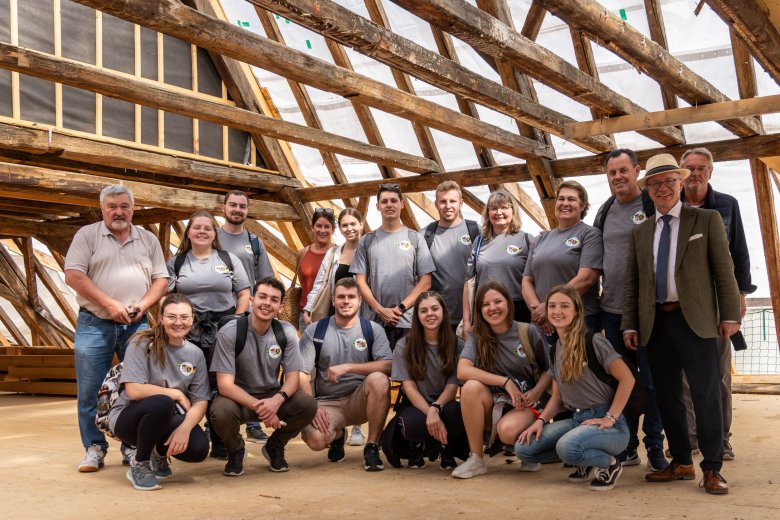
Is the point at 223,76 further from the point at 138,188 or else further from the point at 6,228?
the point at 6,228

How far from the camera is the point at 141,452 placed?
360cm

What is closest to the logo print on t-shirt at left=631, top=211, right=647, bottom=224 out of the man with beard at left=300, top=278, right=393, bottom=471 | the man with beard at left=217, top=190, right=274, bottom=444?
the man with beard at left=300, top=278, right=393, bottom=471

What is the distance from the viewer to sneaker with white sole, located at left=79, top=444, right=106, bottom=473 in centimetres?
396

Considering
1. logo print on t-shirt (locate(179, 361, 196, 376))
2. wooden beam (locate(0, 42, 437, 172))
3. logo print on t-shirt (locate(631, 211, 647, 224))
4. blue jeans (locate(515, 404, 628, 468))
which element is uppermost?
wooden beam (locate(0, 42, 437, 172))

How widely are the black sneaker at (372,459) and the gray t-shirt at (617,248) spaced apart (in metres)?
1.26

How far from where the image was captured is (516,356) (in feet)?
12.9

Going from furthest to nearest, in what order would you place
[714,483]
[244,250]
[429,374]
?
[244,250]
[429,374]
[714,483]

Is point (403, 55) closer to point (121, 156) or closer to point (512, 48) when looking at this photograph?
point (512, 48)

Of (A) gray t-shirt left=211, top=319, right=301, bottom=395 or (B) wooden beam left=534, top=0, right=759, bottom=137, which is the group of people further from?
(B) wooden beam left=534, top=0, right=759, bottom=137

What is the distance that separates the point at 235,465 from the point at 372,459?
2.07 feet

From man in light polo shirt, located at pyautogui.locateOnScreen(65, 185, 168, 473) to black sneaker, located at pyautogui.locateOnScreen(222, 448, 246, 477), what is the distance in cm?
51

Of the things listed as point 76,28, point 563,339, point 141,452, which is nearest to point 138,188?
point 76,28

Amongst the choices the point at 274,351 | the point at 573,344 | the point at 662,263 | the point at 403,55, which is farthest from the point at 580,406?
the point at 403,55

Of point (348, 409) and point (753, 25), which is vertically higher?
point (753, 25)
